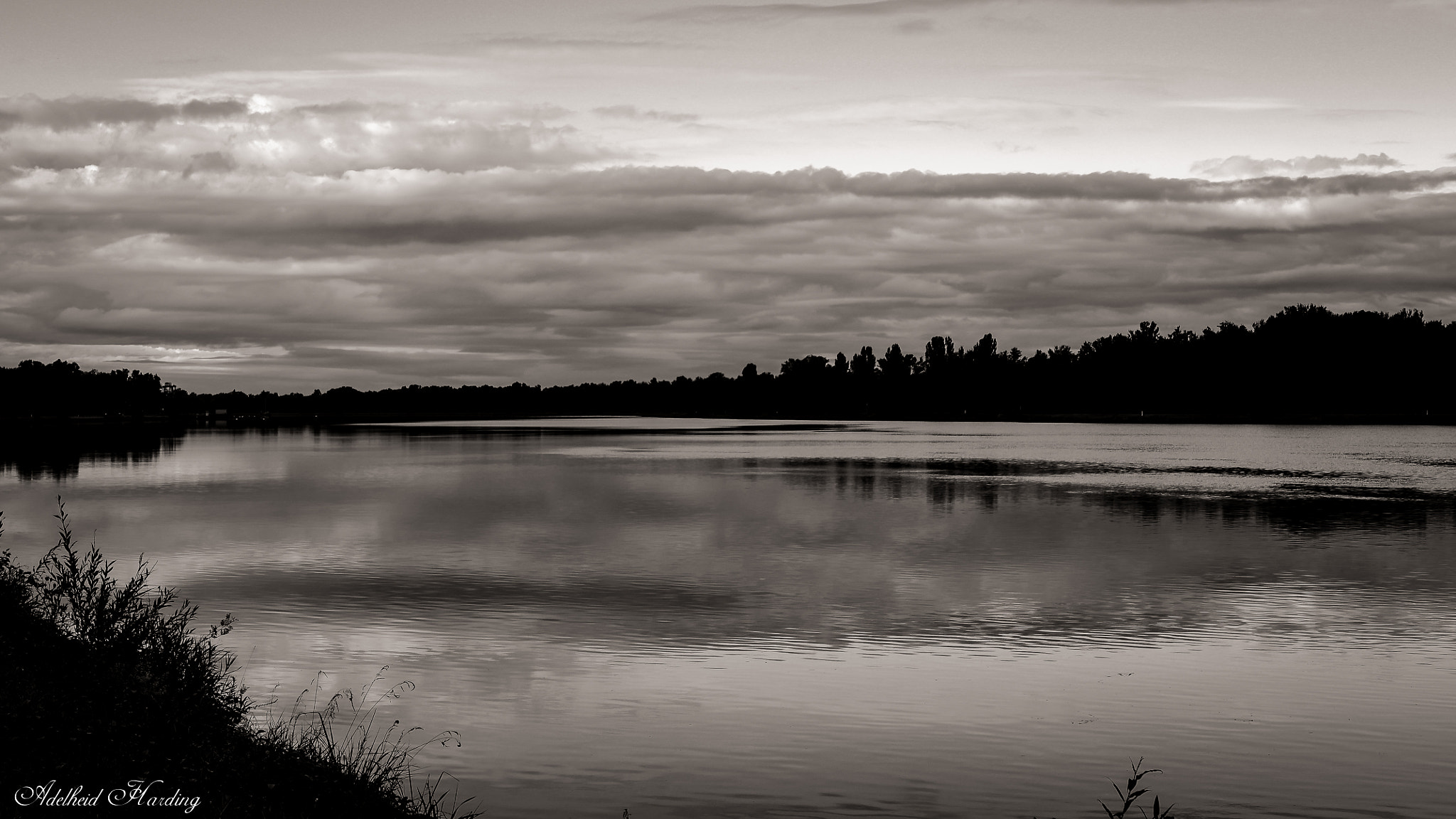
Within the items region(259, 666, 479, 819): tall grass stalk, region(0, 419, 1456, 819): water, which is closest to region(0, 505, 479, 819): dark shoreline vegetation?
region(259, 666, 479, 819): tall grass stalk

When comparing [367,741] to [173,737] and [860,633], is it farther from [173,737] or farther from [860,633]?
[860,633]

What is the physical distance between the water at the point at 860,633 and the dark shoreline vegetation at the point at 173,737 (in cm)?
84

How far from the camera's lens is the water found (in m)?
14.3

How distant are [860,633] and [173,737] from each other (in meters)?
12.5

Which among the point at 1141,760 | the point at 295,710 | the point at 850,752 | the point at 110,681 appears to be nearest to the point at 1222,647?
the point at 1141,760

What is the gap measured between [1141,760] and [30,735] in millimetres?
11945

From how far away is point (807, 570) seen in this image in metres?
31.2

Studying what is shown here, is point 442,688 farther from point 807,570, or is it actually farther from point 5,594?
point 807,570

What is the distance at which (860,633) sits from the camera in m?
22.7

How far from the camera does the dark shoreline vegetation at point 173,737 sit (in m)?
11.8

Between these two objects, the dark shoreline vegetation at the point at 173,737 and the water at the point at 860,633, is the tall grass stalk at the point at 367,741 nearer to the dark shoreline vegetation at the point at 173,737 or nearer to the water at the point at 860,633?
the dark shoreline vegetation at the point at 173,737

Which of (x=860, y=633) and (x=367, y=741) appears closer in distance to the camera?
(x=367, y=741)

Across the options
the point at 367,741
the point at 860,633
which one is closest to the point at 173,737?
the point at 367,741

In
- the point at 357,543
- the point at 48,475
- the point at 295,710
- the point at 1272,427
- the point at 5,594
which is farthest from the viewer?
the point at 1272,427
